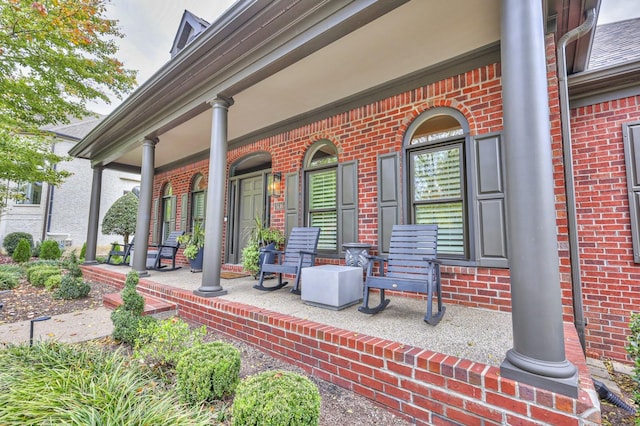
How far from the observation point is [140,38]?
24.8ft

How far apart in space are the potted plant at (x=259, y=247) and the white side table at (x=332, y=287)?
135 centimetres

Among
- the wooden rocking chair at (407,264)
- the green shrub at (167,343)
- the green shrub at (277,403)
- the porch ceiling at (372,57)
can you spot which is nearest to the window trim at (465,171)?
the wooden rocking chair at (407,264)

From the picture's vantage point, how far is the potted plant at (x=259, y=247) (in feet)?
14.2

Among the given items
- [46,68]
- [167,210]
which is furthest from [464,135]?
[167,210]

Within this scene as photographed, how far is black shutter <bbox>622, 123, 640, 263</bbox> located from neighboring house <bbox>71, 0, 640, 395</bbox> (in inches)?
0.5

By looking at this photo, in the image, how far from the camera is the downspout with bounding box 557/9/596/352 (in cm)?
254

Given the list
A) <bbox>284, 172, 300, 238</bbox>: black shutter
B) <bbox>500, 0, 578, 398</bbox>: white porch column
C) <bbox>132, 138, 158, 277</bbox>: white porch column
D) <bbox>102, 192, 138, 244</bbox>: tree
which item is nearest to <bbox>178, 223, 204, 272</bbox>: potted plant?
<bbox>132, 138, 158, 277</bbox>: white porch column

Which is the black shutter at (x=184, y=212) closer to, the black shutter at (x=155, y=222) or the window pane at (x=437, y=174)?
the black shutter at (x=155, y=222)

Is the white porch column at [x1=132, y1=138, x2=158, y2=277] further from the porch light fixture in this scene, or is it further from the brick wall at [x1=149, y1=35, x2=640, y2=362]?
the brick wall at [x1=149, y1=35, x2=640, y2=362]

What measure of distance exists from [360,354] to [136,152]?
7159 mm

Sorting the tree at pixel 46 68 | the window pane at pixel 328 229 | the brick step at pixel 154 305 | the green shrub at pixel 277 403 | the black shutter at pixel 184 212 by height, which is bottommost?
the brick step at pixel 154 305

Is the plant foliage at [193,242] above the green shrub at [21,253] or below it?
above

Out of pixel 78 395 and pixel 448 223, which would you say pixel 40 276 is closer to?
pixel 78 395

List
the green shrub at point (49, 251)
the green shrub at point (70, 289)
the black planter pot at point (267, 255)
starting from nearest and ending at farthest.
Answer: the black planter pot at point (267, 255) → the green shrub at point (70, 289) → the green shrub at point (49, 251)
